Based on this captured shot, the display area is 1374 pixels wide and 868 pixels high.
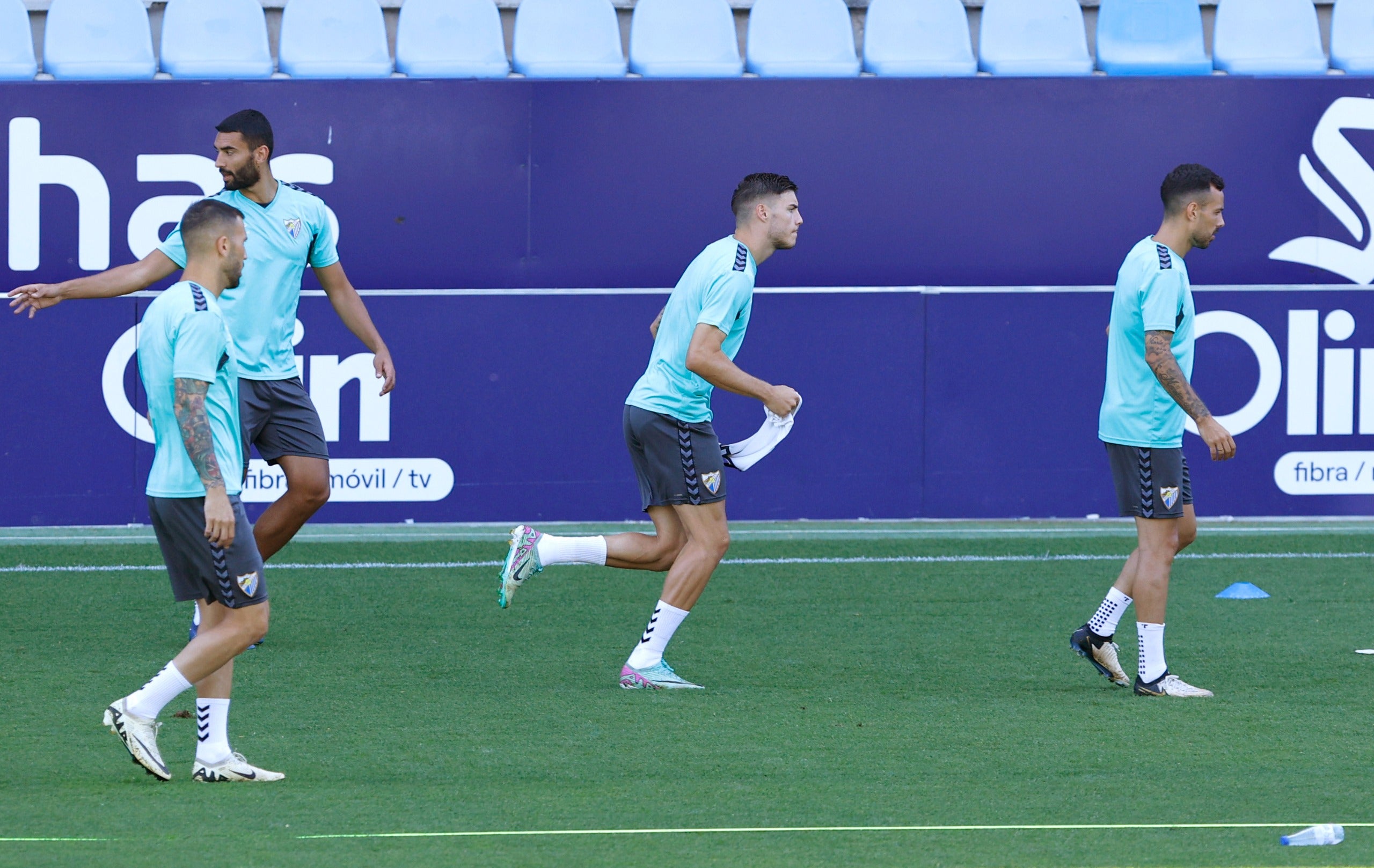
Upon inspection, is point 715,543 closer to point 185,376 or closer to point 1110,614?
point 1110,614

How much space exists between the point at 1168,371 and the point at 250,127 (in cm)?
329

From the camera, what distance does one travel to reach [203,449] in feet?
14.8

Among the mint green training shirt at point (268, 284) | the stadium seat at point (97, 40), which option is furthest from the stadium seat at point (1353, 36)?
the mint green training shirt at point (268, 284)

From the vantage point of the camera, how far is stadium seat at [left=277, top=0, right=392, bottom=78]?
12.3 metres

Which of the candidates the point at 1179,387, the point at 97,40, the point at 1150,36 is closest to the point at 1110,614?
the point at 1179,387

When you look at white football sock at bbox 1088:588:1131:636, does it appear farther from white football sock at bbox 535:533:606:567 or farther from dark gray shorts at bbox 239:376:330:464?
dark gray shorts at bbox 239:376:330:464

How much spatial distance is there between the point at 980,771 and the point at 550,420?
597 centimetres

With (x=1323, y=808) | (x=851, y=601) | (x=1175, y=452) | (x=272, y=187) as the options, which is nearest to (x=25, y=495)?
(x=272, y=187)

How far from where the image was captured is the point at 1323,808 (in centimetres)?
458

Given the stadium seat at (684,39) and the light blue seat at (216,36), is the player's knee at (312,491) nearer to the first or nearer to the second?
the light blue seat at (216,36)

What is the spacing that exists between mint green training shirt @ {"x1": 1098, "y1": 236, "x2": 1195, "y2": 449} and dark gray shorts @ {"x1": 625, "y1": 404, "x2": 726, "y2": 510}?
1302 millimetres

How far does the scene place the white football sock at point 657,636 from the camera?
6.29 meters

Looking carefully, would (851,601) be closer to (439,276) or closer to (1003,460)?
(1003,460)

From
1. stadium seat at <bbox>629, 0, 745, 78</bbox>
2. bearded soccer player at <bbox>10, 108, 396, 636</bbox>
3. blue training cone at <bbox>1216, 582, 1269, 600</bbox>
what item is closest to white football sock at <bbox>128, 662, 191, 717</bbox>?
bearded soccer player at <bbox>10, 108, 396, 636</bbox>
